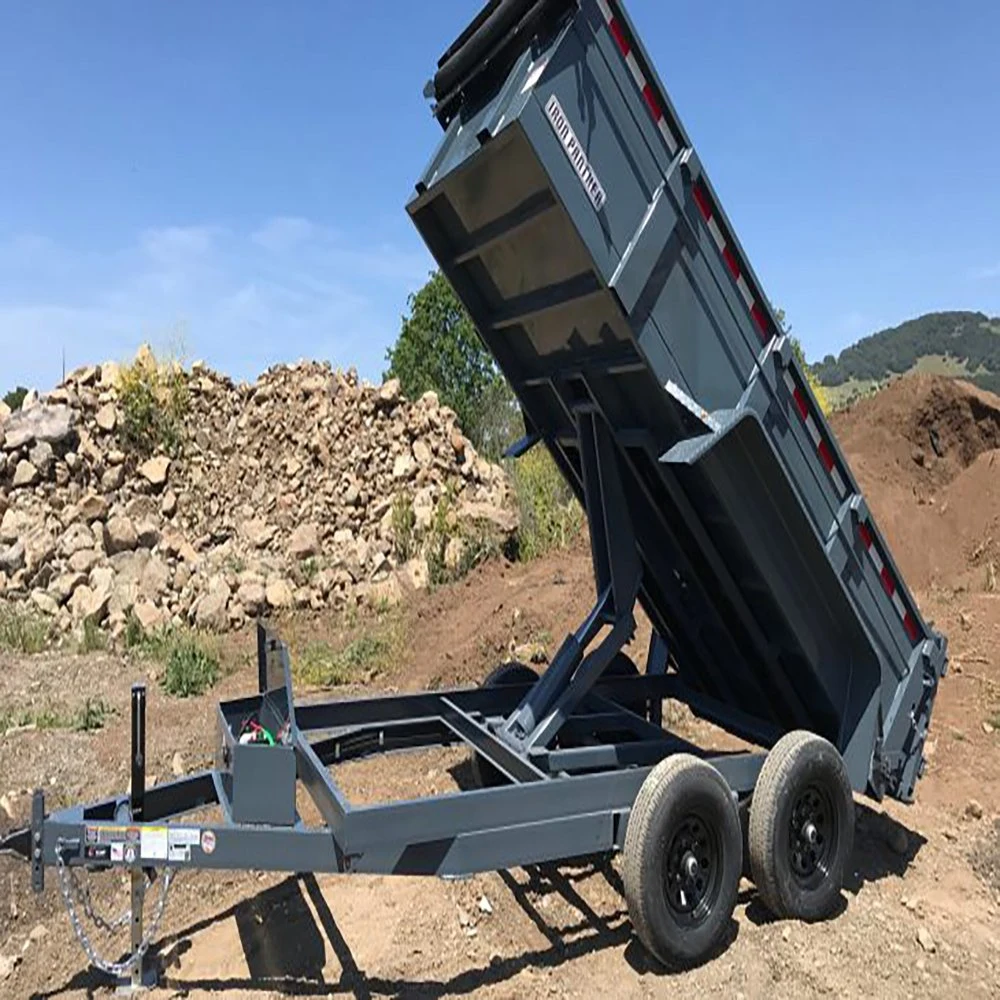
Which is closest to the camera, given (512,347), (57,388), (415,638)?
(512,347)

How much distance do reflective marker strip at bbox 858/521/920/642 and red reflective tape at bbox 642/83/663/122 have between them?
2.19 metres

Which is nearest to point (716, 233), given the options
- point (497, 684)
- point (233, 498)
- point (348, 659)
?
point (497, 684)

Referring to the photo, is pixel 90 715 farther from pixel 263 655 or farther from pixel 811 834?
pixel 811 834

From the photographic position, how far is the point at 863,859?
5.67 m

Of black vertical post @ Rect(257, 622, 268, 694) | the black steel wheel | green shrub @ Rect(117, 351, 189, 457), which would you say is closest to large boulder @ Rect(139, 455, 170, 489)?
green shrub @ Rect(117, 351, 189, 457)

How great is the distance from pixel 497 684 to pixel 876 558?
235cm

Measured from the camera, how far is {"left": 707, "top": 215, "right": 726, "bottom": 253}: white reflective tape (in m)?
4.55

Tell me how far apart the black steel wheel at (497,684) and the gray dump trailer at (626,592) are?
0.36 feet

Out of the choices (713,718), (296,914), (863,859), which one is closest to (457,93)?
(713,718)

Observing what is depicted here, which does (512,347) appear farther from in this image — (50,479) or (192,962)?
(50,479)

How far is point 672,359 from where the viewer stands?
4.43m

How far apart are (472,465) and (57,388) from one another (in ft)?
21.1

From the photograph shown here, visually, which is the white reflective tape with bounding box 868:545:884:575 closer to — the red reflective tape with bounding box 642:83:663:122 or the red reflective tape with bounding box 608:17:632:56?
the red reflective tape with bounding box 642:83:663:122

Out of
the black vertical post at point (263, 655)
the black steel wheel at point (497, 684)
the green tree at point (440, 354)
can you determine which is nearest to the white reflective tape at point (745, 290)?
the black steel wheel at point (497, 684)
